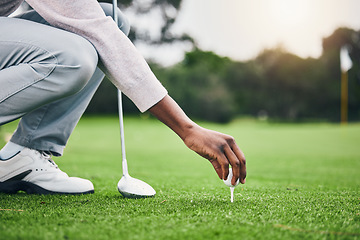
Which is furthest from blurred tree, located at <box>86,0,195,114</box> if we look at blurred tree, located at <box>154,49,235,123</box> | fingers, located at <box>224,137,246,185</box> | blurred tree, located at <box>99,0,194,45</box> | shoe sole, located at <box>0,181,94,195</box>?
fingers, located at <box>224,137,246,185</box>

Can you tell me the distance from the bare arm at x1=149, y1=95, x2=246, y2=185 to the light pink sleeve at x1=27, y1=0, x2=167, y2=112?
0.16 ft

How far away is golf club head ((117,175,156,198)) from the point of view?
1464mm

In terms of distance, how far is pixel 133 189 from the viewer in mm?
→ 1481

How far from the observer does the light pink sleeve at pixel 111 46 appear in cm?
111

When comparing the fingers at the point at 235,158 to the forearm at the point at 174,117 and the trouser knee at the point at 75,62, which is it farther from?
Answer: the trouser knee at the point at 75,62

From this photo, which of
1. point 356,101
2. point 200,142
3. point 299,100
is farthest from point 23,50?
point 299,100

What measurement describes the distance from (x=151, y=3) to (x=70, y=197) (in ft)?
71.1

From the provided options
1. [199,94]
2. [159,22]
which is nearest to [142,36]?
[159,22]

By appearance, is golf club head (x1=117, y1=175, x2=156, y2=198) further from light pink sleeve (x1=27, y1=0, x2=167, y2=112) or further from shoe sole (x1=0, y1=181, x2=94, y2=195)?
light pink sleeve (x1=27, y1=0, x2=167, y2=112)

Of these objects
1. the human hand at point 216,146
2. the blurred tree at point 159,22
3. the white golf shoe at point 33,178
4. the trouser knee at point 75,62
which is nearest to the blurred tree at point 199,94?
the blurred tree at point 159,22

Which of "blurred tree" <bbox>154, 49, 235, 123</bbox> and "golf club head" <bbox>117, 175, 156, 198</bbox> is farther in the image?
"blurred tree" <bbox>154, 49, 235, 123</bbox>

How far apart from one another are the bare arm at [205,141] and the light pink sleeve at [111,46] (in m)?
0.05

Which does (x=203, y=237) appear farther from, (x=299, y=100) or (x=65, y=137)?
(x=299, y=100)

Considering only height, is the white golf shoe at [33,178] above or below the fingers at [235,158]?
below
